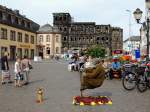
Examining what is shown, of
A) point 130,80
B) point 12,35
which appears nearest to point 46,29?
point 12,35

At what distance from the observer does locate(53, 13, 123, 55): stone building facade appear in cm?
14112

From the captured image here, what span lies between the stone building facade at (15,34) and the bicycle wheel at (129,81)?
157 ft

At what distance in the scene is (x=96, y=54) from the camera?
186ft

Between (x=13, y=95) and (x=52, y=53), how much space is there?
101 meters

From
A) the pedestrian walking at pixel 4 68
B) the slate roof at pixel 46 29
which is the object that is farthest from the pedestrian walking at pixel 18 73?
the slate roof at pixel 46 29

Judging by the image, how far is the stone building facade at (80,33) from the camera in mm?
141125

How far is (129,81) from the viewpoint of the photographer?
61.1 ft

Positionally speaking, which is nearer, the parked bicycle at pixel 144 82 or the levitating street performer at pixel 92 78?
the levitating street performer at pixel 92 78

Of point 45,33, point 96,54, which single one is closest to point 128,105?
point 96,54

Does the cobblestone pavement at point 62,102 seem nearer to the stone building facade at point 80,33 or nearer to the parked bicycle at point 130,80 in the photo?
the parked bicycle at point 130,80

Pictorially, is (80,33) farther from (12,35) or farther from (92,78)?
(92,78)

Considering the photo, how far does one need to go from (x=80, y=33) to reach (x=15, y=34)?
69429mm

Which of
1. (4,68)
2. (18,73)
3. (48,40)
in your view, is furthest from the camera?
(48,40)

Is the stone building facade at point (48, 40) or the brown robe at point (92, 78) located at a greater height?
the stone building facade at point (48, 40)
